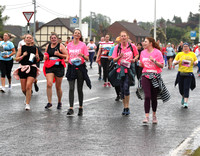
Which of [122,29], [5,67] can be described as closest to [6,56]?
[5,67]

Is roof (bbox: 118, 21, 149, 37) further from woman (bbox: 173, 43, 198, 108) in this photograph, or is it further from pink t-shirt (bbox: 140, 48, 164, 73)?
pink t-shirt (bbox: 140, 48, 164, 73)

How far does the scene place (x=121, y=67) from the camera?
10.2 meters

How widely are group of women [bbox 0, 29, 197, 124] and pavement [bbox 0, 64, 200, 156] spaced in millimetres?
418

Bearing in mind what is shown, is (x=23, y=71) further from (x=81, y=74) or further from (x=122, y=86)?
(x=122, y=86)

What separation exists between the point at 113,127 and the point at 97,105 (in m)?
3.18

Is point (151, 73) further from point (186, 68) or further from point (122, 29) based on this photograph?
point (122, 29)

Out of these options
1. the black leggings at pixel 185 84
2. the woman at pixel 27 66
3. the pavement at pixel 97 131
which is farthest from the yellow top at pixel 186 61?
the woman at pixel 27 66

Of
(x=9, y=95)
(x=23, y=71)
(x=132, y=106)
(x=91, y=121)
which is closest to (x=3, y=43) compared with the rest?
(x=9, y=95)

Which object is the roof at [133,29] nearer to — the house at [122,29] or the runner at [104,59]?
the house at [122,29]

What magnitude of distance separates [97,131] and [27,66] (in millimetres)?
3458

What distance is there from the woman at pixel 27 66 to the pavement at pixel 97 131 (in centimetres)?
52

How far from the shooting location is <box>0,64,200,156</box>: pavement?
22.0 ft

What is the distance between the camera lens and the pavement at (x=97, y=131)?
6695 mm

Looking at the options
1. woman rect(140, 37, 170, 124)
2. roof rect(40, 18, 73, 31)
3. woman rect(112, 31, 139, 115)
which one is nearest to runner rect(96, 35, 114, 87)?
woman rect(112, 31, 139, 115)
